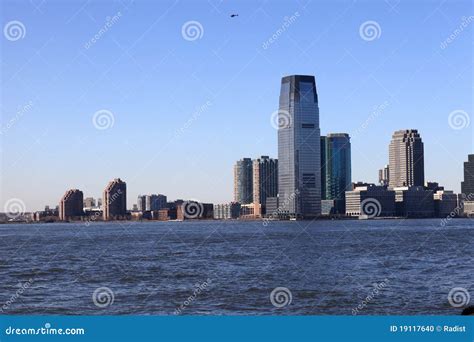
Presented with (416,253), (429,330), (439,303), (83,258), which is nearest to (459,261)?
(416,253)

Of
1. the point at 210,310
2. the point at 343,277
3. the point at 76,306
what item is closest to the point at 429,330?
the point at 210,310

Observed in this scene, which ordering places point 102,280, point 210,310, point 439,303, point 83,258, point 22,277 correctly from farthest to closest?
point 83,258 → point 22,277 → point 102,280 → point 439,303 → point 210,310

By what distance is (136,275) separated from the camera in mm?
45062

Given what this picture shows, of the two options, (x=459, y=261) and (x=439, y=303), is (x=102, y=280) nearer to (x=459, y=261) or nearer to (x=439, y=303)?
(x=439, y=303)

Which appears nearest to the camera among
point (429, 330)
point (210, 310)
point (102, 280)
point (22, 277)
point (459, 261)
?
point (429, 330)

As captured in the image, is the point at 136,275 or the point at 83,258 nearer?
the point at 136,275

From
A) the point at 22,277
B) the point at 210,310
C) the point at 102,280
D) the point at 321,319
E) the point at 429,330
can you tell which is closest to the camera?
the point at 321,319

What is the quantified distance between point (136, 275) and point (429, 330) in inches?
1240

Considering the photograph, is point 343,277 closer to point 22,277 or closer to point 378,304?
point 378,304

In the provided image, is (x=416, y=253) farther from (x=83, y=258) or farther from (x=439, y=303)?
(x=439, y=303)

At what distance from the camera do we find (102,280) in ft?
142

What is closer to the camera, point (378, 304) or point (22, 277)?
point (378, 304)

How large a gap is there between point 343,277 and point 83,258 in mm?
26012

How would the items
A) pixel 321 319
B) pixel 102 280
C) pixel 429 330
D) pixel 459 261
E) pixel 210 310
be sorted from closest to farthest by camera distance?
pixel 321 319
pixel 429 330
pixel 210 310
pixel 102 280
pixel 459 261
